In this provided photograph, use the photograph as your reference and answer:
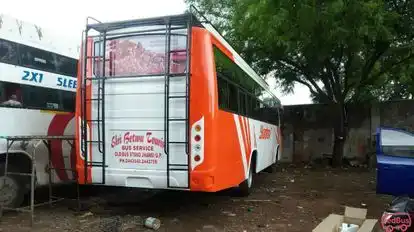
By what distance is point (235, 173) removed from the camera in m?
7.56

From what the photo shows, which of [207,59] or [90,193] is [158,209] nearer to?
[90,193]

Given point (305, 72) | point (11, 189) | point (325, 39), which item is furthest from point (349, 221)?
point (305, 72)

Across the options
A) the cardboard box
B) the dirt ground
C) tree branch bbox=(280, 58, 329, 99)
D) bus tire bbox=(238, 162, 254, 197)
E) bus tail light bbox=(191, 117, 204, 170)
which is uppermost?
tree branch bbox=(280, 58, 329, 99)

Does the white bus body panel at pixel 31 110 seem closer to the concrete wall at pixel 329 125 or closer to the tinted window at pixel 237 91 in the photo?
the tinted window at pixel 237 91

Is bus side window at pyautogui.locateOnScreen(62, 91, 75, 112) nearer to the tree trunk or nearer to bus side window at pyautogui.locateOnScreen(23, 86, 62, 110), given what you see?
bus side window at pyautogui.locateOnScreen(23, 86, 62, 110)

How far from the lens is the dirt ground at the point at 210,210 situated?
21.4 ft

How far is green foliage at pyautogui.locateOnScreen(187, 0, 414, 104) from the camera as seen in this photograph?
10422 mm

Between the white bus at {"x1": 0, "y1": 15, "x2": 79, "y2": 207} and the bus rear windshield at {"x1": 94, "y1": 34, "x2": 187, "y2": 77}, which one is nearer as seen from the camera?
the bus rear windshield at {"x1": 94, "y1": 34, "x2": 187, "y2": 77}

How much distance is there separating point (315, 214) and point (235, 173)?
63.8 inches

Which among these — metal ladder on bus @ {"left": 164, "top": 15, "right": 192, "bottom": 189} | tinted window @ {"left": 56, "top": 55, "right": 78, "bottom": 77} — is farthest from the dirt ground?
tinted window @ {"left": 56, "top": 55, "right": 78, "bottom": 77}

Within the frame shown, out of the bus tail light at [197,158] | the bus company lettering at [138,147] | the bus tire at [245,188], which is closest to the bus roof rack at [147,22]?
the bus company lettering at [138,147]

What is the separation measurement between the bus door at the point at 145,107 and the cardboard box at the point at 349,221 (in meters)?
2.23

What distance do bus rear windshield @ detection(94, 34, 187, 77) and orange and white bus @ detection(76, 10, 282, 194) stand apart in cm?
2

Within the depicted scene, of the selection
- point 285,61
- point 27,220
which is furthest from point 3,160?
point 285,61
